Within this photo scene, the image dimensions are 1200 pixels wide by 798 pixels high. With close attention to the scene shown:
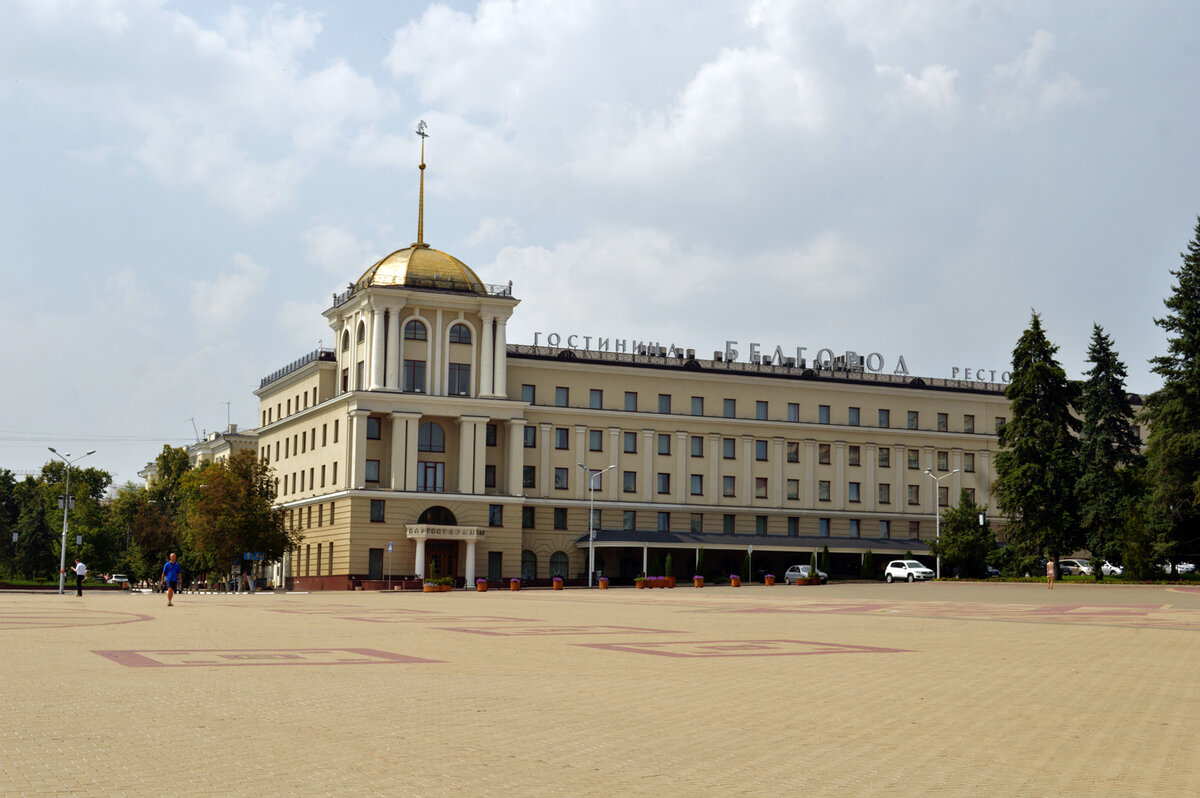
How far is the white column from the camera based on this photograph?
9538 centimetres

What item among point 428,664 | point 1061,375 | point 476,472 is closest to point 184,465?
point 476,472

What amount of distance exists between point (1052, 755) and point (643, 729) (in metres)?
3.34

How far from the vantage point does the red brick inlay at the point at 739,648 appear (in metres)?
20.2

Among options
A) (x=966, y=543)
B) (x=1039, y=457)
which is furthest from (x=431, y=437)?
(x=1039, y=457)

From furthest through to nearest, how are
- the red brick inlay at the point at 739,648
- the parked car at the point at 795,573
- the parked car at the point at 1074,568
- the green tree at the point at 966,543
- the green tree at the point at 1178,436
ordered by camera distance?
the parked car at the point at 795,573 < the parked car at the point at 1074,568 < the green tree at the point at 966,543 < the green tree at the point at 1178,436 < the red brick inlay at the point at 739,648

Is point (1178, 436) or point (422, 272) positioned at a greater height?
point (422, 272)

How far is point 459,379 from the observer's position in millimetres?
95688

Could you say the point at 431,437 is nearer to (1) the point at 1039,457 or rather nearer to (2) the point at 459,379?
(2) the point at 459,379

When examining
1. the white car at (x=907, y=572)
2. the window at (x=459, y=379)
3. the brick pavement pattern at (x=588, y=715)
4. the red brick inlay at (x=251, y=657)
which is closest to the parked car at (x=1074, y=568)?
the white car at (x=907, y=572)

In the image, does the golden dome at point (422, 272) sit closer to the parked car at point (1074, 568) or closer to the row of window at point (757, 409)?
the row of window at point (757, 409)

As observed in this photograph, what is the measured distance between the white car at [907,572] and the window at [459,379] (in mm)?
34026

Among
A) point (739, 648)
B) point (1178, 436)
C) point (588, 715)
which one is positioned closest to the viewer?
point (588, 715)

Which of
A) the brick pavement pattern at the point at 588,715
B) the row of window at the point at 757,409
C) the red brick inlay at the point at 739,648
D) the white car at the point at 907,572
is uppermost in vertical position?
the row of window at the point at 757,409

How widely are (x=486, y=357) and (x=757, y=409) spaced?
25.6 m
